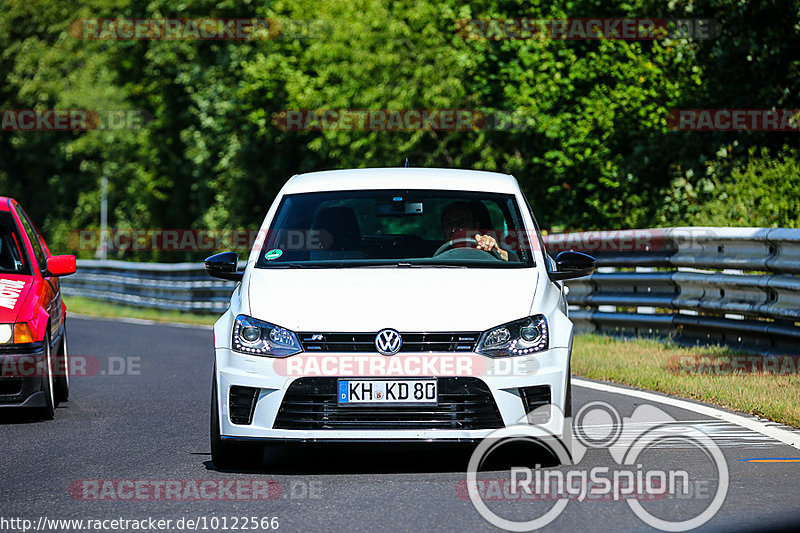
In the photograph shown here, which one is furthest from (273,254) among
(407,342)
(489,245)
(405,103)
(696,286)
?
(405,103)

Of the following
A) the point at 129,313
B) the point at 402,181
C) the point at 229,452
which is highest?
the point at 402,181

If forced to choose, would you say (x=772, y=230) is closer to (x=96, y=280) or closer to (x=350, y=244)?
(x=350, y=244)

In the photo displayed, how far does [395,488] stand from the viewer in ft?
21.9

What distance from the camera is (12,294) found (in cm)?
980

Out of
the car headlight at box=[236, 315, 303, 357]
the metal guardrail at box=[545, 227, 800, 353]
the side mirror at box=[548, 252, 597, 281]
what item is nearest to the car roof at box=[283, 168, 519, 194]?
the side mirror at box=[548, 252, 597, 281]

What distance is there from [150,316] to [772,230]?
1744 centimetres

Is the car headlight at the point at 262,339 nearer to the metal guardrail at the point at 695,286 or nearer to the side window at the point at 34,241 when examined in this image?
the side window at the point at 34,241

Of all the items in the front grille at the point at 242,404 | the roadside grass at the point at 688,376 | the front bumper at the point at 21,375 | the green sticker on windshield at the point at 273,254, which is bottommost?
the roadside grass at the point at 688,376

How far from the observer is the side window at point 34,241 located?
1079cm

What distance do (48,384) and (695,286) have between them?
264 inches

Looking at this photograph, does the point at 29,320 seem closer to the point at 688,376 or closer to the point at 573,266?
the point at 573,266

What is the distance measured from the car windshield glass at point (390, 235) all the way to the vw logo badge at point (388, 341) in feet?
2.91

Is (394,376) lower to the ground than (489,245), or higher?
lower

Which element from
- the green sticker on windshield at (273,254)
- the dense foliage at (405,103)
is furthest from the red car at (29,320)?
the dense foliage at (405,103)
